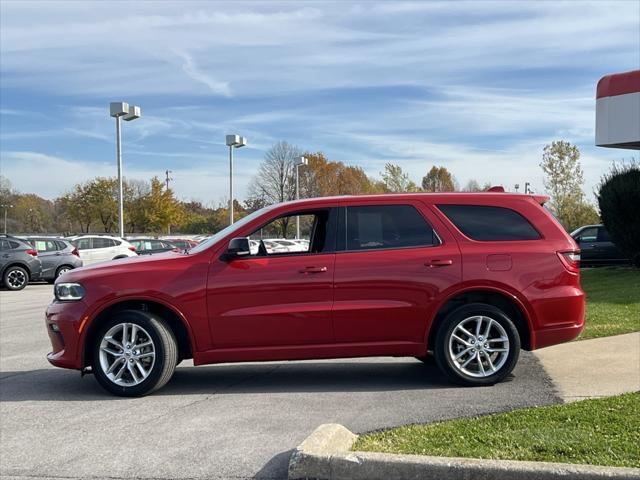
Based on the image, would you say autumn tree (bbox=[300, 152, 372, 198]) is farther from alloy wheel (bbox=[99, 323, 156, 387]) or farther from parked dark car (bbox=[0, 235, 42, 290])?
alloy wheel (bbox=[99, 323, 156, 387])

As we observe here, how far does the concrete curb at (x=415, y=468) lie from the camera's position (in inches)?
142

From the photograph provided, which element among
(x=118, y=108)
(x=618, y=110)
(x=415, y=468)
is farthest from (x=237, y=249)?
(x=118, y=108)

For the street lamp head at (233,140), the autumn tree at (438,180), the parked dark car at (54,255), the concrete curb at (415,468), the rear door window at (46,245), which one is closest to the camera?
the concrete curb at (415,468)

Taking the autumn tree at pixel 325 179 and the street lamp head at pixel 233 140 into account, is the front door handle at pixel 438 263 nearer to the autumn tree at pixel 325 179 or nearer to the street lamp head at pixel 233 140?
the street lamp head at pixel 233 140

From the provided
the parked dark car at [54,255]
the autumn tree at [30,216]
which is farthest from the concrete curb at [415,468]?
the autumn tree at [30,216]

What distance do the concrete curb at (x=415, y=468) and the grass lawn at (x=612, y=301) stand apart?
535 cm

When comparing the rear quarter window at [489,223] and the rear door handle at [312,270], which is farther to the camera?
the rear quarter window at [489,223]

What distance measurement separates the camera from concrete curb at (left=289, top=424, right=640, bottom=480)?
362 cm

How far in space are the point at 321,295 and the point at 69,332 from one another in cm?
234

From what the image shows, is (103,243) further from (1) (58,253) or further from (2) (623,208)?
(2) (623,208)

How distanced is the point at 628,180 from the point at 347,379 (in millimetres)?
12084

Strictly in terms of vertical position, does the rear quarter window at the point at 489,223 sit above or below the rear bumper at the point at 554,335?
above

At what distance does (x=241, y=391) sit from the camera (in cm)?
654

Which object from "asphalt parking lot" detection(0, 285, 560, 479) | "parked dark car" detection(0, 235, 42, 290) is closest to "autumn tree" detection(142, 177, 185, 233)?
"parked dark car" detection(0, 235, 42, 290)
